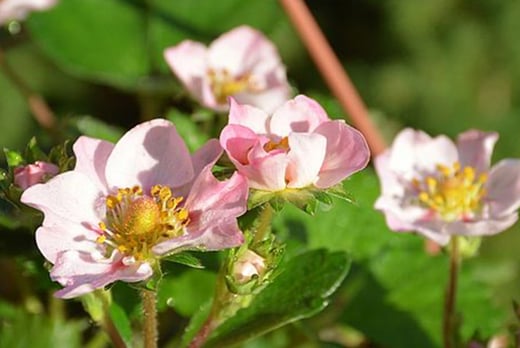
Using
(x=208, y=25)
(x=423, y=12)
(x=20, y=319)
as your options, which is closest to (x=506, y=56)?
(x=423, y=12)

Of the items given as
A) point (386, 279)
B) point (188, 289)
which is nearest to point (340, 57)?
point (386, 279)

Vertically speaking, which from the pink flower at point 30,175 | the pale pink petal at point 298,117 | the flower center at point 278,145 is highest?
the pale pink petal at point 298,117

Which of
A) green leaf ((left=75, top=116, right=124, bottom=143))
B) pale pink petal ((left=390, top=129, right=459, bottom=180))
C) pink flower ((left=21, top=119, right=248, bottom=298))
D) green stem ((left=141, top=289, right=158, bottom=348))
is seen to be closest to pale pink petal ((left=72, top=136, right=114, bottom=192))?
pink flower ((left=21, top=119, right=248, bottom=298))

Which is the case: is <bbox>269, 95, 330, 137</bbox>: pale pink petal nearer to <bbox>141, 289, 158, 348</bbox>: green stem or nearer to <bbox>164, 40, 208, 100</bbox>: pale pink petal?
<bbox>141, 289, 158, 348</bbox>: green stem

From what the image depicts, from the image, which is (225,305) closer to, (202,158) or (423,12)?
(202,158)

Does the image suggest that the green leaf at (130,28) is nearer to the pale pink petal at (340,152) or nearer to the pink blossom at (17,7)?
the pink blossom at (17,7)

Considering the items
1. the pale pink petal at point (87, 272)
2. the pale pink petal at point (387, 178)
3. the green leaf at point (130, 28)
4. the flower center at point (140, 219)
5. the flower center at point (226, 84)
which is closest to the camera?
the pale pink petal at point (87, 272)

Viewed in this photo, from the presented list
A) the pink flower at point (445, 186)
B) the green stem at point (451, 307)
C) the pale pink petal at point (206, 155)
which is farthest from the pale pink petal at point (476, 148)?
the pale pink petal at point (206, 155)
